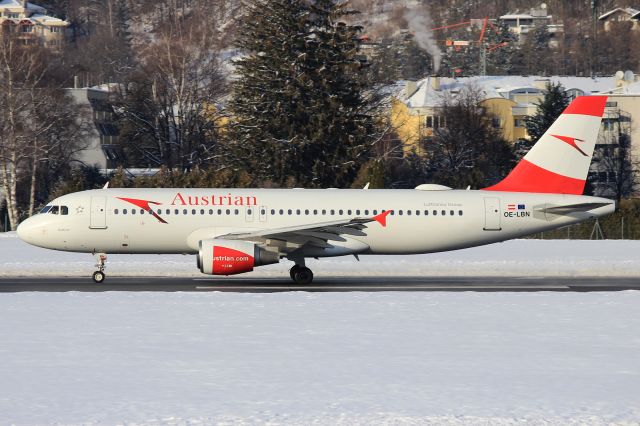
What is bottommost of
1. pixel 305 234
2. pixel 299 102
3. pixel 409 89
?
pixel 305 234

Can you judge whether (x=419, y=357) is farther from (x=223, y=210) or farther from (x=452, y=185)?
(x=452, y=185)

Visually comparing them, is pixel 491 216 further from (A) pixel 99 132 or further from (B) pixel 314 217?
(A) pixel 99 132

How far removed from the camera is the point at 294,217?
3769cm

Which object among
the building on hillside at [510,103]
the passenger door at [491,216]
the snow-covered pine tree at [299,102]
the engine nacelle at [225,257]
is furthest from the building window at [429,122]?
the engine nacelle at [225,257]

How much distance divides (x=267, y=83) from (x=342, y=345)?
2221 inches

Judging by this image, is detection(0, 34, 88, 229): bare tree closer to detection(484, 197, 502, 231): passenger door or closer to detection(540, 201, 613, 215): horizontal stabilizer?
detection(484, 197, 502, 231): passenger door

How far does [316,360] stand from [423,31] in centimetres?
16210

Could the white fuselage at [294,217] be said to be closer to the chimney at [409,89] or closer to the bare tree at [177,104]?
the bare tree at [177,104]

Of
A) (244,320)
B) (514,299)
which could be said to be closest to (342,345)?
(244,320)

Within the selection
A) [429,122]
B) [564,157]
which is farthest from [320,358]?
[429,122]

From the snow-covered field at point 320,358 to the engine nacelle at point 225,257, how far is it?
11.5 feet

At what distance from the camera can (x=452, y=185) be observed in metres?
78.1

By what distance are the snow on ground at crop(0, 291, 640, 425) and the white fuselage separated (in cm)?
680

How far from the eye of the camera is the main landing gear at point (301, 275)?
36.8 meters
